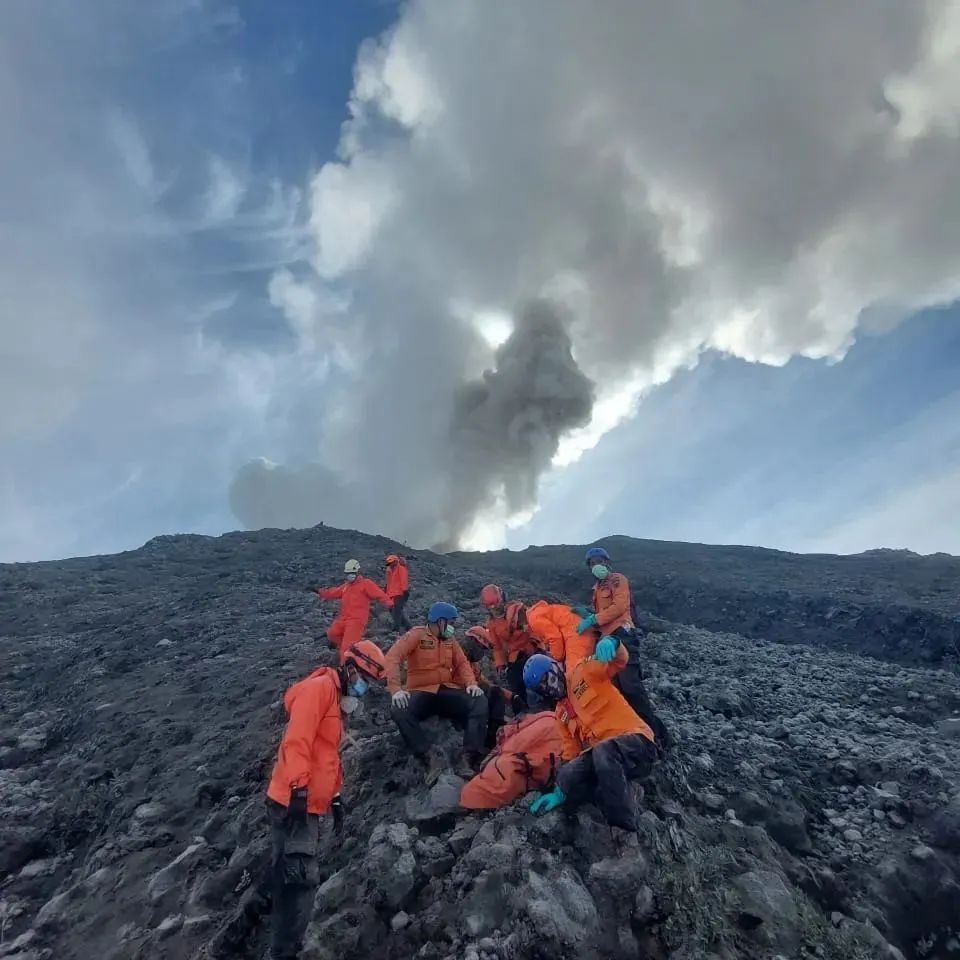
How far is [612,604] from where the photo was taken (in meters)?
8.10

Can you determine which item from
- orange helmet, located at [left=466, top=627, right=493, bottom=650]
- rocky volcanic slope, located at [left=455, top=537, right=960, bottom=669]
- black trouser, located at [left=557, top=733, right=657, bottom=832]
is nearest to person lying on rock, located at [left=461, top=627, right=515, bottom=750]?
orange helmet, located at [left=466, top=627, right=493, bottom=650]

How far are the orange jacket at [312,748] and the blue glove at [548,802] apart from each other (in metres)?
1.69

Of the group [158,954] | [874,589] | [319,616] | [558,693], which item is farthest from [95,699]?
[874,589]

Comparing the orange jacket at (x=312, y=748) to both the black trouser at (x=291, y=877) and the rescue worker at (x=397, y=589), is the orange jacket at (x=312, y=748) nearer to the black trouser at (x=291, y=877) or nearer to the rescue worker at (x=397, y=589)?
the black trouser at (x=291, y=877)

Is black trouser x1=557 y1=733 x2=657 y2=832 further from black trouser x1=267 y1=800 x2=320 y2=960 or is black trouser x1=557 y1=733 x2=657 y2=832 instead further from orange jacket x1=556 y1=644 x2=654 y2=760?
black trouser x1=267 y1=800 x2=320 y2=960

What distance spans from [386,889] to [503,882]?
0.96 m

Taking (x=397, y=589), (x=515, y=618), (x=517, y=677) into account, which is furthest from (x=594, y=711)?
(x=397, y=589)

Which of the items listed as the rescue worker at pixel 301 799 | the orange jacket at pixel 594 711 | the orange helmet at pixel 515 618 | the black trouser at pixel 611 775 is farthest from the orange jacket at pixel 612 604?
the rescue worker at pixel 301 799

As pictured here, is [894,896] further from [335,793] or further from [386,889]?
[335,793]

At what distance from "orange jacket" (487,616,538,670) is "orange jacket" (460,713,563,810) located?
230 cm

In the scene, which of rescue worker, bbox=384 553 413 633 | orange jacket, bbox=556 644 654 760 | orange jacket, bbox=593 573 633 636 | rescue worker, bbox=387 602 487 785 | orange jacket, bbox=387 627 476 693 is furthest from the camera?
rescue worker, bbox=384 553 413 633

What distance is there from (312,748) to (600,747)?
2.38m

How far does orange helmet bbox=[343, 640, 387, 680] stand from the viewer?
6.04 metres

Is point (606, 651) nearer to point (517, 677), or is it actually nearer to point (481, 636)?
point (517, 677)
